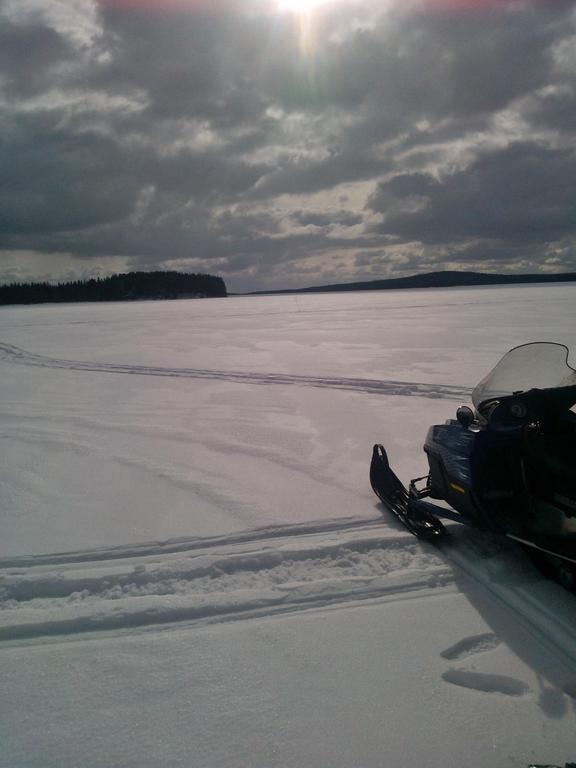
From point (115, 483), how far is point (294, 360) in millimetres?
6430

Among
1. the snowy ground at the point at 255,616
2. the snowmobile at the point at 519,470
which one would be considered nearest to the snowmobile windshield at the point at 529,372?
the snowmobile at the point at 519,470

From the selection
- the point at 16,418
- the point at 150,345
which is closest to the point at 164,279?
the point at 150,345

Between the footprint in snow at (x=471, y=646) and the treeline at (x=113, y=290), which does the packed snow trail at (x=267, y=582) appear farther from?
the treeline at (x=113, y=290)


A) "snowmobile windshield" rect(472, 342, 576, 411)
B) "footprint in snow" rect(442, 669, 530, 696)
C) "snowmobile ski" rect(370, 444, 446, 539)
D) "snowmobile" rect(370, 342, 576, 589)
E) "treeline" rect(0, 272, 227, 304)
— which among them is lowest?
"footprint in snow" rect(442, 669, 530, 696)

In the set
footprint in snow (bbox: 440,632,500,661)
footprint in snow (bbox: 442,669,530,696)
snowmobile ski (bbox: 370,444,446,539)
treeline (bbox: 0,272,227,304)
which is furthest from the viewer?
treeline (bbox: 0,272,227,304)

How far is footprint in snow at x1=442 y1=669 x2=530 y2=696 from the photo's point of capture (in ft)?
6.55

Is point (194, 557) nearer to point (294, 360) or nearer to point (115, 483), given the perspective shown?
point (115, 483)

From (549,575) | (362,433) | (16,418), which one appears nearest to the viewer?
(549,575)

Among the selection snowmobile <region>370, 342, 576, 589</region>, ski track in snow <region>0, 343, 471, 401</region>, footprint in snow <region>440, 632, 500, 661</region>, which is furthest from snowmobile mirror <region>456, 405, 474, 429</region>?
ski track in snow <region>0, 343, 471, 401</region>

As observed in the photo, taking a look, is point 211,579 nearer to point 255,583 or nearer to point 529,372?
point 255,583

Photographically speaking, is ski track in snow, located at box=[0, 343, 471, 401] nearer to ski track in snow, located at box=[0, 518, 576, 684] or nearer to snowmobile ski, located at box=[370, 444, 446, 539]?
snowmobile ski, located at box=[370, 444, 446, 539]

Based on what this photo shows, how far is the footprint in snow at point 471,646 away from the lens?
2.19 meters

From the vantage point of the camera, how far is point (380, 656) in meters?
2.19

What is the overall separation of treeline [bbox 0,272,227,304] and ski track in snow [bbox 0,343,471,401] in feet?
237
